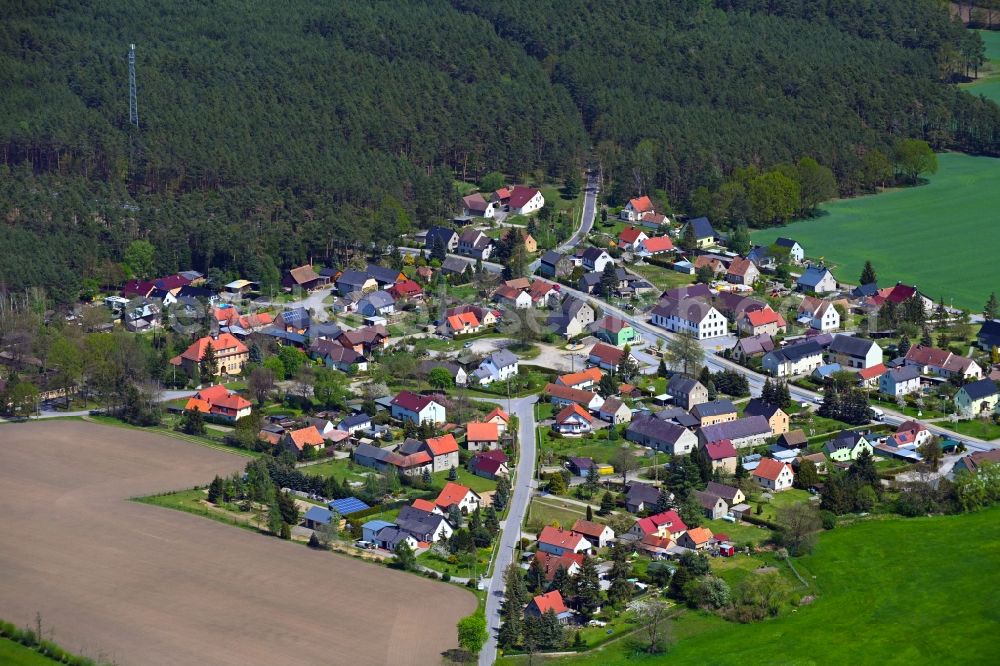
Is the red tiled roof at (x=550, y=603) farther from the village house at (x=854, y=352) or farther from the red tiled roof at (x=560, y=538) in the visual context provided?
the village house at (x=854, y=352)

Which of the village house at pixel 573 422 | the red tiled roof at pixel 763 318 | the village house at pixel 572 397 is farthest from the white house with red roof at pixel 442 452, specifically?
the red tiled roof at pixel 763 318

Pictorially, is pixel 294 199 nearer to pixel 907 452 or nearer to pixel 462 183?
pixel 462 183

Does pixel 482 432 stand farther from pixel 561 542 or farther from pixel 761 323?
pixel 761 323

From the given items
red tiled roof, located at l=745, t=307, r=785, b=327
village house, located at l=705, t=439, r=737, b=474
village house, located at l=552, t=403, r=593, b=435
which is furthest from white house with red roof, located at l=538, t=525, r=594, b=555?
red tiled roof, located at l=745, t=307, r=785, b=327

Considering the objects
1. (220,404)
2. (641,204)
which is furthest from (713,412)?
(641,204)

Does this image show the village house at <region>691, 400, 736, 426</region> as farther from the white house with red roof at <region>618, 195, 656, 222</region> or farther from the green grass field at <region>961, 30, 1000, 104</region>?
the green grass field at <region>961, 30, 1000, 104</region>
